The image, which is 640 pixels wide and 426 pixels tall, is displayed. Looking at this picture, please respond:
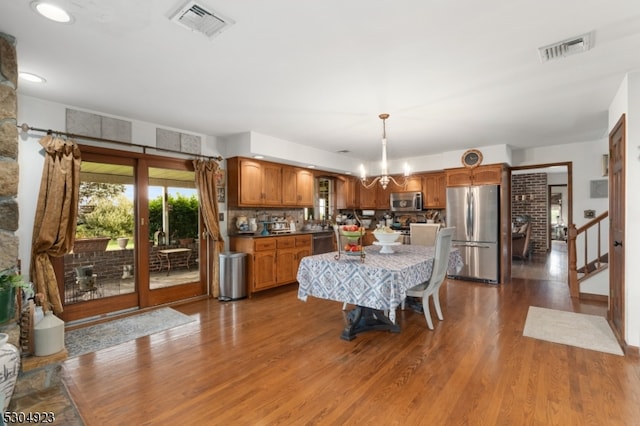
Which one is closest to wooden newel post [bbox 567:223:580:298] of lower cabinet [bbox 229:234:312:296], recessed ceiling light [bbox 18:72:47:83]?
lower cabinet [bbox 229:234:312:296]

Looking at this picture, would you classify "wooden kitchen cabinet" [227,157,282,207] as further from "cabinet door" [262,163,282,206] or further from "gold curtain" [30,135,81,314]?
"gold curtain" [30,135,81,314]

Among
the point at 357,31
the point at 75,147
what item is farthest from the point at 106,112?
the point at 357,31

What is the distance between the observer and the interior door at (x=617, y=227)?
2.93 m

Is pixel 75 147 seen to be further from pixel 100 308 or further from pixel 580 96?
pixel 580 96

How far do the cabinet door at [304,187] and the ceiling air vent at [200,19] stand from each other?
385 cm

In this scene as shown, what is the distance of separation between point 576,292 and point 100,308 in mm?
6395

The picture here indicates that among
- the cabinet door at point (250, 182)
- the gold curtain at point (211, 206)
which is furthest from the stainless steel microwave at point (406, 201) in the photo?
the gold curtain at point (211, 206)

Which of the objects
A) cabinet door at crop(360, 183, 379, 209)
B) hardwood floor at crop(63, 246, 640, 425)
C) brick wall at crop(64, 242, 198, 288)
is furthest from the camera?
cabinet door at crop(360, 183, 379, 209)

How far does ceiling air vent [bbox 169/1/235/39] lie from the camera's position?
1.88m

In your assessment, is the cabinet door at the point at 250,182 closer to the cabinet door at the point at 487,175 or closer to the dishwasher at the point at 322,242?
the dishwasher at the point at 322,242

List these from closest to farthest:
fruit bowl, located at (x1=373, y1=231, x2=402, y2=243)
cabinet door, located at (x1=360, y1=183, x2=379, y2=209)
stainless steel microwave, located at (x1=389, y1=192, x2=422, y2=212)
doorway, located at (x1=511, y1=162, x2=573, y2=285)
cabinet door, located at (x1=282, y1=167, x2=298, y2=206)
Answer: fruit bowl, located at (x1=373, y1=231, x2=402, y2=243), cabinet door, located at (x1=282, y1=167, x2=298, y2=206), stainless steel microwave, located at (x1=389, y1=192, x2=422, y2=212), cabinet door, located at (x1=360, y1=183, x2=379, y2=209), doorway, located at (x1=511, y1=162, x2=573, y2=285)

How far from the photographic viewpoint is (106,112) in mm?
3775

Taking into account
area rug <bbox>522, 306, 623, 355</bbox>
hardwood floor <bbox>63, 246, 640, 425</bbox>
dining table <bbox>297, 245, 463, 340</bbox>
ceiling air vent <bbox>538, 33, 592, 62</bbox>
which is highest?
ceiling air vent <bbox>538, 33, 592, 62</bbox>

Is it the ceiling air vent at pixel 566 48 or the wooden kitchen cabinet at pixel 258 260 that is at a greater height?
the ceiling air vent at pixel 566 48
